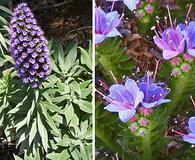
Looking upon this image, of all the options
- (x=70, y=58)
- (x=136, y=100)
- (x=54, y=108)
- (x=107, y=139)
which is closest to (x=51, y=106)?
(x=54, y=108)

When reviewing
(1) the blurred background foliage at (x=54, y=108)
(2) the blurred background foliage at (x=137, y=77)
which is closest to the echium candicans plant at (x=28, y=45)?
(1) the blurred background foliage at (x=54, y=108)

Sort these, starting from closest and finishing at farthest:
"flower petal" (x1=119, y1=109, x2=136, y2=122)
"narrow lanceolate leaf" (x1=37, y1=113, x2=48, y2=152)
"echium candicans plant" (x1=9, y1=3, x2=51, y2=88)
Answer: "flower petal" (x1=119, y1=109, x2=136, y2=122)
"echium candicans plant" (x1=9, y1=3, x2=51, y2=88)
"narrow lanceolate leaf" (x1=37, y1=113, x2=48, y2=152)

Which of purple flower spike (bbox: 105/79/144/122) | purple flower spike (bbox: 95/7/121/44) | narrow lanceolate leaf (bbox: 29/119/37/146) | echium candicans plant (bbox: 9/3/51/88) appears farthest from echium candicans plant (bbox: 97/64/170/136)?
narrow lanceolate leaf (bbox: 29/119/37/146)

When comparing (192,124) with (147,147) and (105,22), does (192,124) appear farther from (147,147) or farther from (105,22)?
(105,22)

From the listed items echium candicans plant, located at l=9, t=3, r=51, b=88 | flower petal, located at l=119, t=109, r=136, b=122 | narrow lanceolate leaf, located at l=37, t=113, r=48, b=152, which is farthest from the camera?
narrow lanceolate leaf, located at l=37, t=113, r=48, b=152

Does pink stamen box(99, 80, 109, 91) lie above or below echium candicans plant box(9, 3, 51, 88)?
below

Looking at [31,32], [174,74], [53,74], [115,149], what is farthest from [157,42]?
[53,74]

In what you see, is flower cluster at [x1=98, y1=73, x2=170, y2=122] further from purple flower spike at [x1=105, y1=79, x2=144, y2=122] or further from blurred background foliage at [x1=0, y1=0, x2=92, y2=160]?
blurred background foliage at [x1=0, y1=0, x2=92, y2=160]

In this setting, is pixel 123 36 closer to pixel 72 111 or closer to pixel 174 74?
pixel 174 74
